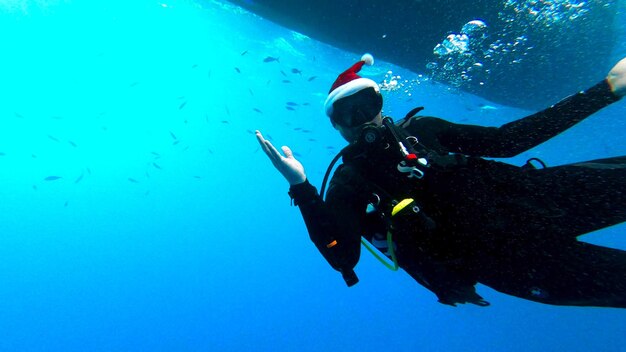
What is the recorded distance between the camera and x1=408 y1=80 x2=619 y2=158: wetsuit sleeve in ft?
7.35

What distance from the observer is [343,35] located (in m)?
10.4

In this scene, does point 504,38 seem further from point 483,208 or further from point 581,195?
point 483,208

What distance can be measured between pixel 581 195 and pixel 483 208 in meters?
0.76

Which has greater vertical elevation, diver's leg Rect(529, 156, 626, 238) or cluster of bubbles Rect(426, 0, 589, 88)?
cluster of bubbles Rect(426, 0, 589, 88)

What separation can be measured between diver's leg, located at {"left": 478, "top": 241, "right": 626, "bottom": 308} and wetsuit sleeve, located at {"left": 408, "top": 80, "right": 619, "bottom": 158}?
835 millimetres

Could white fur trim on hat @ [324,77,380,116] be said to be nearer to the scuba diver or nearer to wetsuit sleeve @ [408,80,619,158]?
the scuba diver

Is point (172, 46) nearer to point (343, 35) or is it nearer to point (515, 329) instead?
point (343, 35)

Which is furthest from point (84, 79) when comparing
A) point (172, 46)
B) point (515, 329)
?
point (515, 329)

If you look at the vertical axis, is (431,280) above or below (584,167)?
below

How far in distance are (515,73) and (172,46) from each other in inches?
979

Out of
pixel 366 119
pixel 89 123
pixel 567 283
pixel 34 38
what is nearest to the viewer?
pixel 567 283

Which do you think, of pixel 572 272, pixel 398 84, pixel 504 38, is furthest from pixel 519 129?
pixel 398 84

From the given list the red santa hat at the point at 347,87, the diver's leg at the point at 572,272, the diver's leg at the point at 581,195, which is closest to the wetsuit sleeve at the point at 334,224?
the red santa hat at the point at 347,87

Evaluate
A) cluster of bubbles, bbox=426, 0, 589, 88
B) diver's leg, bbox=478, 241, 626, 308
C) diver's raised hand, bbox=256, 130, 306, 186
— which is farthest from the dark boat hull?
diver's leg, bbox=478, 241, 626, 308
